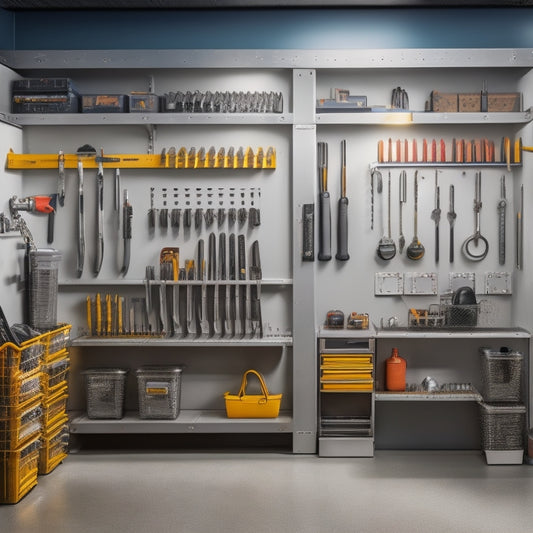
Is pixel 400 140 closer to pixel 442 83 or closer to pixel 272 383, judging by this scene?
pixel 442 83

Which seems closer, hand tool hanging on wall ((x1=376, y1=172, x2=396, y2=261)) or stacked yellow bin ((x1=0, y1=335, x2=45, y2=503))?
stacked yellow bin ((x1=0, y1=335, x2=45, y2=503))

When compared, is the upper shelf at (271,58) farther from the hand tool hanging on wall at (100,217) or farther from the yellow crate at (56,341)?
the yellow crate at (56,341)

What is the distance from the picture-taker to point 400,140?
5.69 metres

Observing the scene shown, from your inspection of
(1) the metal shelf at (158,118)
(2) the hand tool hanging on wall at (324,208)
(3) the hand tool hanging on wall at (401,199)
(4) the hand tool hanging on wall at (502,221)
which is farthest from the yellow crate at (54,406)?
(4) the hand tool hanging on wall at (502,221)

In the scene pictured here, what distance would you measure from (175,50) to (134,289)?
6.02 ft

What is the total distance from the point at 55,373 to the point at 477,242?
327 cm

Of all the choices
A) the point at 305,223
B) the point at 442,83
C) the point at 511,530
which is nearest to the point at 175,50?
the point at 305,223

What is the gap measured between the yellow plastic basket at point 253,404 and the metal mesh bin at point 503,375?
4.99 ft

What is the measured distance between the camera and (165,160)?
552 centimetres

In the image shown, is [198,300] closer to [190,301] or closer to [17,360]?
[190,301]

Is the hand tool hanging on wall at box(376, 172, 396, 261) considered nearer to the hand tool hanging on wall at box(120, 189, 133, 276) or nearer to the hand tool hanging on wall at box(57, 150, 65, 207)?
the hand tool hanging on wall at box(120, 189, 133, 276)

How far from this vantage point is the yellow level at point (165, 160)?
551 cm

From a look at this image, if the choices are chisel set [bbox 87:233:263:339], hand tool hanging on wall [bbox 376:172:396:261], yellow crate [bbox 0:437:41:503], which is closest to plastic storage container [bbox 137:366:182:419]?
chisel set [bbox 87:233:263:339]

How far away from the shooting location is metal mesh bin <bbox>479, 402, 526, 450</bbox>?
525 centimetres
